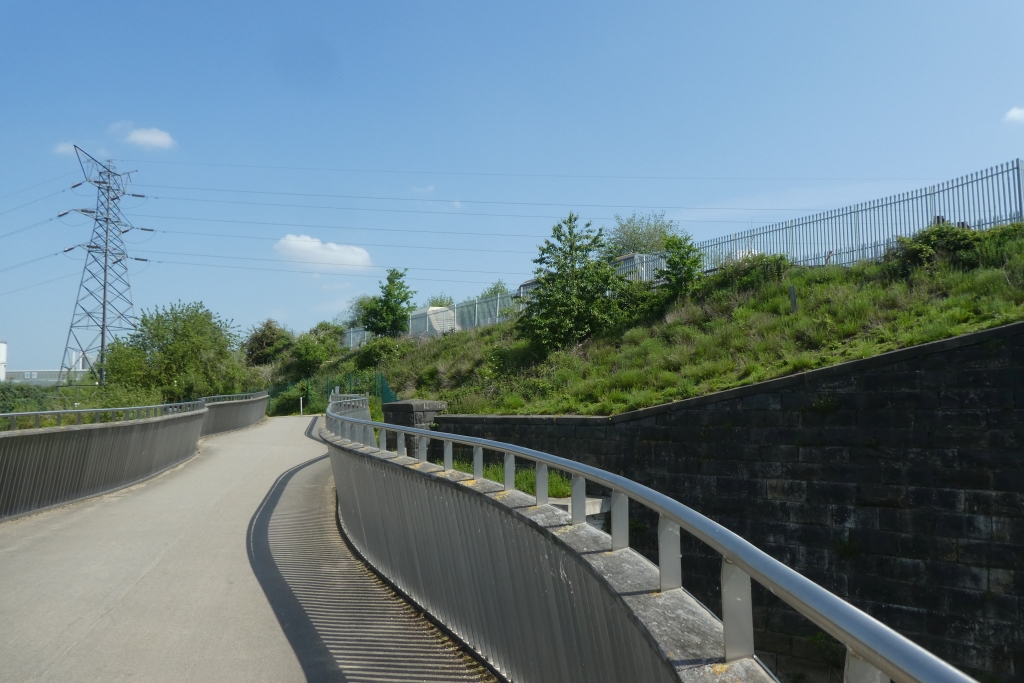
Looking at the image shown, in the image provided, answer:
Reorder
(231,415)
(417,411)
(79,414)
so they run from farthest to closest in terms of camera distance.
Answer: (231,415), (417,411), (79,414)

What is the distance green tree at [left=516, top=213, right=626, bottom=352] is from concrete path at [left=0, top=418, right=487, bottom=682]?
44.4 ft

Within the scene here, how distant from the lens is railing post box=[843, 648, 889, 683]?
1588mm

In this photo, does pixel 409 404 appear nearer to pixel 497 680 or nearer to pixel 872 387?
pixel 872 387

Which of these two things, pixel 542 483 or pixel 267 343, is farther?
pixel 267 343

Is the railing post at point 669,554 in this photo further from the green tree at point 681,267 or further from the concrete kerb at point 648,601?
the green tree at point 681,267

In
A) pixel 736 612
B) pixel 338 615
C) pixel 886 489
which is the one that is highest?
pixel 736 612

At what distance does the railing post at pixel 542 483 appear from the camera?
15.1ft

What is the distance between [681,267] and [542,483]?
2083 cm

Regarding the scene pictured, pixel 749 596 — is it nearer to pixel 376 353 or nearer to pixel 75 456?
pixel 75 456

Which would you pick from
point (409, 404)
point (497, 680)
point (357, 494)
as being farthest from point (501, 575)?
point (409, 404)

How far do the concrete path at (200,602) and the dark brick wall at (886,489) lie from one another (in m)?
6.40

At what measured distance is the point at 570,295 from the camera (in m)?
26.1

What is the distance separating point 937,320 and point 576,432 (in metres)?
6.88

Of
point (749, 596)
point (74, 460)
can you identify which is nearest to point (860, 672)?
point (749, 596)
